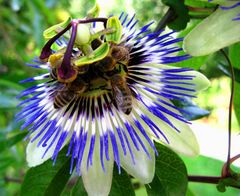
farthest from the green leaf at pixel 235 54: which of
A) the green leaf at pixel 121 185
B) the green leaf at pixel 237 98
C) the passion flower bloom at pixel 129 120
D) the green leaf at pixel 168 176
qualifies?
the green leaf at pixel 121 185

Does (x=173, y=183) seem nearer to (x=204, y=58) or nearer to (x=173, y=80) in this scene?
(x=173, y=80)

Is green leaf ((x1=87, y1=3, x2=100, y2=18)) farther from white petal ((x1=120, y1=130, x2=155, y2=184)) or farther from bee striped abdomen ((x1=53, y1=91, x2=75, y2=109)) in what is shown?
white petal ((x1=120, y1=130, x2=155, y2=184))

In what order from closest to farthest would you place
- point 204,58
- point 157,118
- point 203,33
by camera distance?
point 203,33 < point 157,118 < point 204,58

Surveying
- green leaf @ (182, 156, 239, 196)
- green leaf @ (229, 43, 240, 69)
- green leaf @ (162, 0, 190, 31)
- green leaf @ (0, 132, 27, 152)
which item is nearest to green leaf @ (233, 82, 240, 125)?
green leaf @ (229, 43, 240, 69)

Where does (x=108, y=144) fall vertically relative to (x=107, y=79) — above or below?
below

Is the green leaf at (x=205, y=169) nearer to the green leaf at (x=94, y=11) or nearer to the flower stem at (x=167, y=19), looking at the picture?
the flower stem at (x=167, y=19)

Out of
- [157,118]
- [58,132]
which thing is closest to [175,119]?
[157,118]
